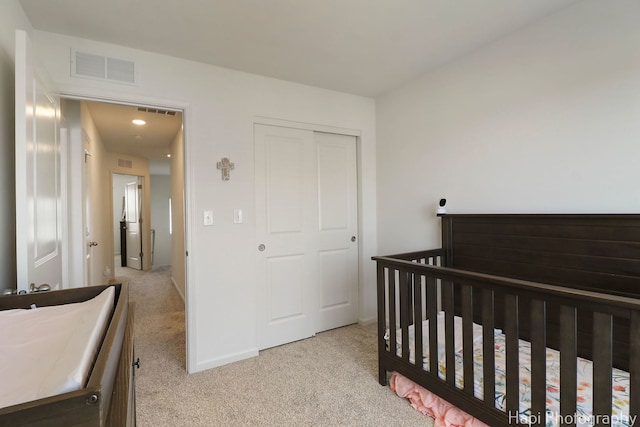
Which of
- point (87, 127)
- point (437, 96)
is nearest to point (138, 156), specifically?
point (87, 127)

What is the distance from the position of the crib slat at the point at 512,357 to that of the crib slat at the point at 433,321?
1.29 ft

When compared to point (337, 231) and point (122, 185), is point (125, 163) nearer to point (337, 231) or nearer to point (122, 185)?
point (122, 185)

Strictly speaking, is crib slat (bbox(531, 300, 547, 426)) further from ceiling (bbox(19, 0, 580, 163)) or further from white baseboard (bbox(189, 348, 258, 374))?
white baseboard (bbox(189, 348, 258, 374))

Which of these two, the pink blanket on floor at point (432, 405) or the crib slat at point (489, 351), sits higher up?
the crib slat at point (489, 351)

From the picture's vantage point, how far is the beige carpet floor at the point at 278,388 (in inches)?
68.0

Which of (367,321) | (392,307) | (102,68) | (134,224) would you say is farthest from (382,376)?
(134,224)

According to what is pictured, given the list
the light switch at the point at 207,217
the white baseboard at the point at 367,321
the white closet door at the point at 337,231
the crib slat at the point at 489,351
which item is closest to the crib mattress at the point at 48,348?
the light switch at the point at 207,217

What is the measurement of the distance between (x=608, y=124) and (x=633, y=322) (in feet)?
3.79

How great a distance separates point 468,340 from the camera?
5.05 ft

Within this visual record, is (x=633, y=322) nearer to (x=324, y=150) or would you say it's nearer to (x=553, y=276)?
(x=553, y=276)

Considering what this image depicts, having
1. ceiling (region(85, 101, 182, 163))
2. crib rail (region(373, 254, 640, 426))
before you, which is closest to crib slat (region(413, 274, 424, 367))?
crib rail (region(373, 254, 640, 426))

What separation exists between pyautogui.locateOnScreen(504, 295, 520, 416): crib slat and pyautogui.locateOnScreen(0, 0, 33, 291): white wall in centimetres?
230

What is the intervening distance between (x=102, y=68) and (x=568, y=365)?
2998mm

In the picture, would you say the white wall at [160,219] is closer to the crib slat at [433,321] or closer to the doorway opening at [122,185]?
the doorway opening at [122,185]
